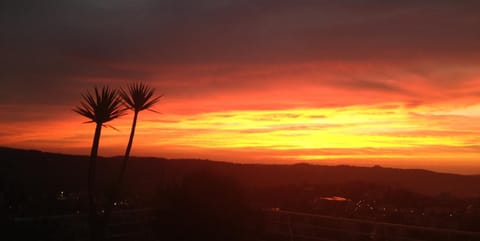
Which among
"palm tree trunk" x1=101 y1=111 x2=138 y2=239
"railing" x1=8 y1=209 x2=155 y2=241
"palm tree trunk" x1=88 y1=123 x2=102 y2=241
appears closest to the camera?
"railing" x1=8 y1=209 x2=155 y2=241

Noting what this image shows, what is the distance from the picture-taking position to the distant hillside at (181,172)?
135 feet

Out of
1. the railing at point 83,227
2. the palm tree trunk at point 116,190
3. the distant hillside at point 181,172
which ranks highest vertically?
the distant hillside at point 181,172

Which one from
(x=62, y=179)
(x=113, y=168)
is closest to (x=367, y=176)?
(x=113, y=168)

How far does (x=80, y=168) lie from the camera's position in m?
47.0

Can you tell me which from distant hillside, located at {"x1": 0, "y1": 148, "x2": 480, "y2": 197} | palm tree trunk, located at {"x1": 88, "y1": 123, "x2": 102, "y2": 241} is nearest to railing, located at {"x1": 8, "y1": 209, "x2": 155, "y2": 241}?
palm tree trunk, located at {"x1": 88, "y1": 123, "x2": 102, "y2": 241}

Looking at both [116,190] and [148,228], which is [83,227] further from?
[148,228]

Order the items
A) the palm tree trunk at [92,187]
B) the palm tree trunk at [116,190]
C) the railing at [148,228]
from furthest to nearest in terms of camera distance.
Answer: the palm tree trunk at [116,190]
the palm tree trunk at [92,187]
the railing at [148,228]

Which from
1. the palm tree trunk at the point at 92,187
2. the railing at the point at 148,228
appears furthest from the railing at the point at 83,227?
the palm tree trunk at the point at 92,187

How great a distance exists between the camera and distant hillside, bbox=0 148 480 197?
4103 centimetres

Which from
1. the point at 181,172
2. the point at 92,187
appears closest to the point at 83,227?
the point at 92,187

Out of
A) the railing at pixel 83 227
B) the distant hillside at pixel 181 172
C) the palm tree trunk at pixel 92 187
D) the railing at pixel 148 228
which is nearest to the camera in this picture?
the railing at pixel 83 227

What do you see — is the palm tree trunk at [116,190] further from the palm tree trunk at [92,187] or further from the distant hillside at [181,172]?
→ the distant hillside at [181,172]

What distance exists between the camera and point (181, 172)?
36.3 metres

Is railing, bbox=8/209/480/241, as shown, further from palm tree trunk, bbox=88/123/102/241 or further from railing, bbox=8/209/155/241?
palm tree trunk, bbox=88/123/102/241
